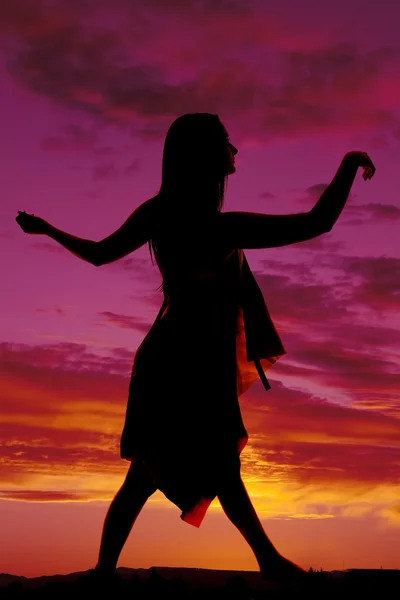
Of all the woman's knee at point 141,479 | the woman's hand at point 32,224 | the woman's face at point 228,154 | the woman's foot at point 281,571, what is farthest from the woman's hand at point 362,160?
the woman's foot at point 281,571

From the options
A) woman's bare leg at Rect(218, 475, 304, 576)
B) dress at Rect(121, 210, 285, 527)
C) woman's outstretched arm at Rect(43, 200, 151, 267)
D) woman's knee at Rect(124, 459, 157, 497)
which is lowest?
woman's bare leg at Rect(218, 475, 304, 576)

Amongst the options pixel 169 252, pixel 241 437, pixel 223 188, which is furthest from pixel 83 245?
pixel 241 437

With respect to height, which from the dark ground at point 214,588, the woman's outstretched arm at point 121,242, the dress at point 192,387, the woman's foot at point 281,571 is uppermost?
the woman's outstretched arm at point 121,242

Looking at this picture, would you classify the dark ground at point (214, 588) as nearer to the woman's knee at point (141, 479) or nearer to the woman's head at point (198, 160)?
the woman's knee at point (141, 479)

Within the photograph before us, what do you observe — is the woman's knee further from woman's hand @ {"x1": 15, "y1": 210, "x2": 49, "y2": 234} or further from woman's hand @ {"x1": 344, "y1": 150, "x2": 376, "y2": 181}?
woman's hand @ {"x1": 344, "y1": 150, "x2": 376, "y2": 181}

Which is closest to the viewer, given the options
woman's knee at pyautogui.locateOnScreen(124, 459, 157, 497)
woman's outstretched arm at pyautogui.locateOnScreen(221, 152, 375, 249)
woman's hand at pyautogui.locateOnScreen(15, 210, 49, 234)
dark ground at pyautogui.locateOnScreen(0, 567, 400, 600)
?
dark ground at pyautogui.locateOnScreen(0, 567, 400, 600)

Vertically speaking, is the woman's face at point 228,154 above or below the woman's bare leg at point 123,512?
above

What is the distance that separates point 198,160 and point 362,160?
112cm

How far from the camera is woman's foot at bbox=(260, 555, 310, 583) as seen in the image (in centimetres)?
648

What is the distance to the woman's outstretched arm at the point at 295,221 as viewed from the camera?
633 centimetres

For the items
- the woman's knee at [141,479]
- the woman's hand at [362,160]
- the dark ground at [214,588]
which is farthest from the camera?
the woman's knee at [141,479]

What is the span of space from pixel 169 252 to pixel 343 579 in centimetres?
265

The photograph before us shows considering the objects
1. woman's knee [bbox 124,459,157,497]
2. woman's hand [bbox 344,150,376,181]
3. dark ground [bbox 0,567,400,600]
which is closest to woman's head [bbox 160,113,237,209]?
woman's hand [bbox 344,150,376,181]

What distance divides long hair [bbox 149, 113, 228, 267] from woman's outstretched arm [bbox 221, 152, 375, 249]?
225 mm
